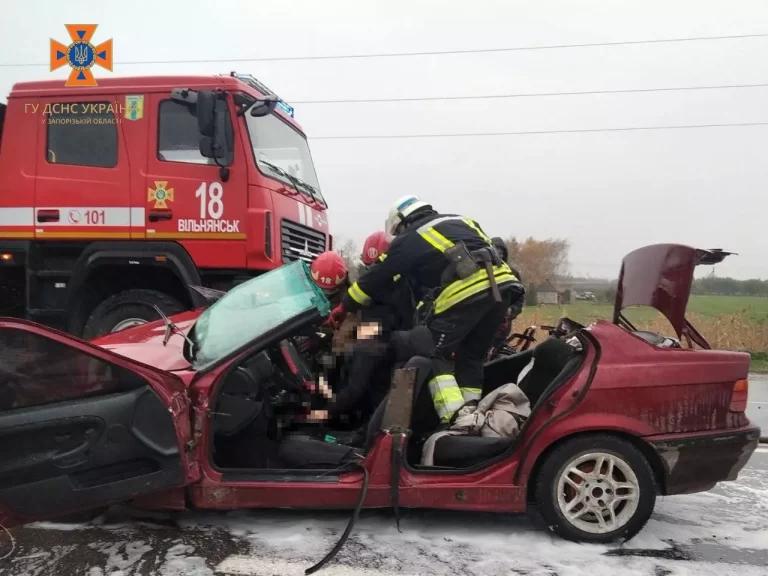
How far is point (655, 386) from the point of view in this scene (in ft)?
9.88

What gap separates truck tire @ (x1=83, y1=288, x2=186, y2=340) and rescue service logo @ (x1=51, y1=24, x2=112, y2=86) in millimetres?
1933

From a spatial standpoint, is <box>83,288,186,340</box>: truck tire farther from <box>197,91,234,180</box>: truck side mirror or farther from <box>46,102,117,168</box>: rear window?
<box>197,91,234,180</box>: truck side mirror

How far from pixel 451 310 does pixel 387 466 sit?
104cm

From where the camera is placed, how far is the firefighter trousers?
3553mm

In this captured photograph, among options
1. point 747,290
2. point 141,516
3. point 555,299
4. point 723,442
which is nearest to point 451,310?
point 723,442

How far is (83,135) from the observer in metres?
5.59

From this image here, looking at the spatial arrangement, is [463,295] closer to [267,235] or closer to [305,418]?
[305,418]

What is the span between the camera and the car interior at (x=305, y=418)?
10.2 ft

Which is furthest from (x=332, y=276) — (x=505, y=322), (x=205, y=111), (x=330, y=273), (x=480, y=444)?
(x=205, y=111)

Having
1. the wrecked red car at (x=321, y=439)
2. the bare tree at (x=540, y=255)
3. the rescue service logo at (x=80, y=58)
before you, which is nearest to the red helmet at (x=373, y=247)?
the wrecked red car at (x=321, y=439)

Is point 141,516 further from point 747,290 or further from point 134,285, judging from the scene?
point 747,290

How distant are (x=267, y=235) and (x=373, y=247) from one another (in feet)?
3.52

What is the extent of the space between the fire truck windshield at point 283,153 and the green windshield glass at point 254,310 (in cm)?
245

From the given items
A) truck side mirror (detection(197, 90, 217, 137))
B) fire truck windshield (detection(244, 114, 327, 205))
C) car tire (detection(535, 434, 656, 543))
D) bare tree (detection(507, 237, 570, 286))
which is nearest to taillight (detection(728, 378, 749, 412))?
car tire (detection(535, 434, 656, 543))
